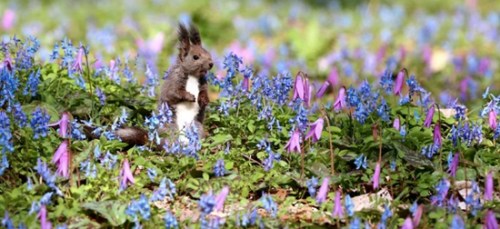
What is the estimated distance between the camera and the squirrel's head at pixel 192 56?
5770mm

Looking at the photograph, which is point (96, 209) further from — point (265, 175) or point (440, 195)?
point (440, 195)

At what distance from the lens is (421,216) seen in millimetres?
4543

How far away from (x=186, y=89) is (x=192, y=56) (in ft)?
0.68

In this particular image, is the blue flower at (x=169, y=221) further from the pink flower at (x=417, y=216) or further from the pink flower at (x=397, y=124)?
the pink flower at (x=397, y=124)

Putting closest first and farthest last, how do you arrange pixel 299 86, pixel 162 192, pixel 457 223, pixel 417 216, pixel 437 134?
pixel 457 223 < pixel 417 216 < pixel 162 192 < pixel 437 134 < pixel 299 86

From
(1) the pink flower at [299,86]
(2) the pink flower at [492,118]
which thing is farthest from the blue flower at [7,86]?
(2) the pink flower at [492,118]

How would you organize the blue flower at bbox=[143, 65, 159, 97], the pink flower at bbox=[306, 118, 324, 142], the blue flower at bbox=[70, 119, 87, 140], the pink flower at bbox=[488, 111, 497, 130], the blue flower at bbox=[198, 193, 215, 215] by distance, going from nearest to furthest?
1. the blue flower at bbox=[198, 193, 215, 215]
2. the pink flower at bbox=[306, 118, 324, 142]
3. the blue flower at bbox=[70, 119, 87, 140]
4. the pink flower at bbox=[488, 111, 497, 130]
5. the blue flower at bbox=[143, 65, 159, 97]

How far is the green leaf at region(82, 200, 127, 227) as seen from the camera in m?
4.64

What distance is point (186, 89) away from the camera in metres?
5.75

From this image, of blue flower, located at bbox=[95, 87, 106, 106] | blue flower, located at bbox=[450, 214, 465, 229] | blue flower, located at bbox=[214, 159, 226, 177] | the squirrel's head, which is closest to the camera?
blue flower, located at bbox=[450, 214, 465, 229]

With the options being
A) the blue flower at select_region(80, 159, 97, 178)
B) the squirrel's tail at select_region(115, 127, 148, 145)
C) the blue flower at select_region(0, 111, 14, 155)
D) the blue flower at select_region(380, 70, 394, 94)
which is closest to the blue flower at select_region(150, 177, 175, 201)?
the blue flower at select_region(80, 159, 97, 178)

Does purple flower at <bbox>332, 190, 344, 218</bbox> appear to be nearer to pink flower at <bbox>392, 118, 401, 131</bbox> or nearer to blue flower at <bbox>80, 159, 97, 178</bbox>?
pink flower at <bbox>392, 118, 401, 131</bbox>

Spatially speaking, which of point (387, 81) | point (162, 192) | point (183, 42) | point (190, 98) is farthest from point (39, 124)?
point (387, 81)

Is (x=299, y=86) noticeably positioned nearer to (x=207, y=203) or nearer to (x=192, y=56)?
(x=192, y=56)
